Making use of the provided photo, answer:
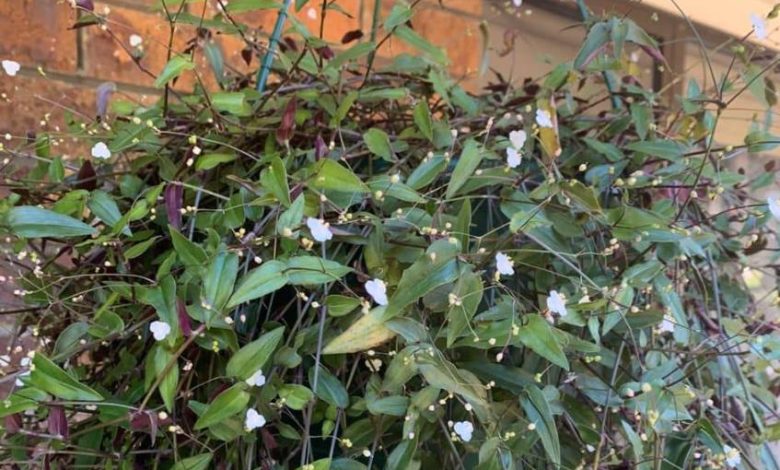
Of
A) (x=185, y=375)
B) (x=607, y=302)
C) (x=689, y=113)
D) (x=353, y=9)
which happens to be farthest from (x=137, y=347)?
(x=353, y=9)

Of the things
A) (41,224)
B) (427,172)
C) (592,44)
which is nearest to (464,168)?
(427,172)

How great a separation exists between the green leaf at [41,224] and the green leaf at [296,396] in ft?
0.47

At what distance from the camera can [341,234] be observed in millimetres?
390

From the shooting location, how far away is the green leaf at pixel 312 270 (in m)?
0.35

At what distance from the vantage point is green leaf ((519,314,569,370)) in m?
0.35

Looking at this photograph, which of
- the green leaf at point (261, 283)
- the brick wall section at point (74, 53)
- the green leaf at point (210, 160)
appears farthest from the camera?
the brick wall section at point (74, 53)

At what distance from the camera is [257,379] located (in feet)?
1.18

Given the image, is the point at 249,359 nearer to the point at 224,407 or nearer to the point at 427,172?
the point at 224,407

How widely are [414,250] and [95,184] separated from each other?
22 cm

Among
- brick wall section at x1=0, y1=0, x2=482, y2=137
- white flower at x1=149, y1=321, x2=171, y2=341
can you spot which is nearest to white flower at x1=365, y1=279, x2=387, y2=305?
white flower at x1=149, y1=321, x2=171, y2=341

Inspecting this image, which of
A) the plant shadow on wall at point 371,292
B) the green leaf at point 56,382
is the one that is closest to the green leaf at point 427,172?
the plant shadow on wall at point 371,292

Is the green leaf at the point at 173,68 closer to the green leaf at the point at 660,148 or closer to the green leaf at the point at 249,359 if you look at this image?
the green leaf at the point at 249,359

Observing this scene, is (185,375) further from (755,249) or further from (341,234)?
(755,249)

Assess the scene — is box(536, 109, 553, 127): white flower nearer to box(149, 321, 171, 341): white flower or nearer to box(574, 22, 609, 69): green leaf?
box(574, 22, 609, 69): green leaf
